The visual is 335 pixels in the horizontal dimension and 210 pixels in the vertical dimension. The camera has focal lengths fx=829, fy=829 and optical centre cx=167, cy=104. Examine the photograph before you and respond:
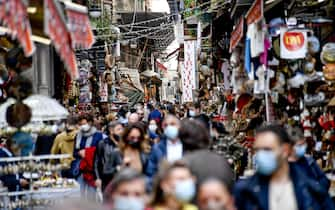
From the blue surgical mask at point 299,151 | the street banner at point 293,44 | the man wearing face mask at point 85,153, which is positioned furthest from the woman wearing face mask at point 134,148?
the street banner at point 293,44

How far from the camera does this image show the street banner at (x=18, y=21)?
8148 mm

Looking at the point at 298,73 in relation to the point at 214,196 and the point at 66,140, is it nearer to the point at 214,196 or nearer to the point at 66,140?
the point at 66,140

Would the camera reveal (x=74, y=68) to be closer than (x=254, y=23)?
Yes

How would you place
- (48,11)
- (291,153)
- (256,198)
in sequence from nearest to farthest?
(256,198), (291,153), (48,11)

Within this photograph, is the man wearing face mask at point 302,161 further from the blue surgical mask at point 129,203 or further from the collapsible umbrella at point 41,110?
the collapsible umbrella at point 41,110

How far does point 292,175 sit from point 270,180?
0.33 m

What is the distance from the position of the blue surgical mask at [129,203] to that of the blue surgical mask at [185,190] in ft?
1.23

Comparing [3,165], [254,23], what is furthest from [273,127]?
[254,23]

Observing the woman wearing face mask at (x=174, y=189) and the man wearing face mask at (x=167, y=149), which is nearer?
the woman wearing face mask at (x=174, y=189)

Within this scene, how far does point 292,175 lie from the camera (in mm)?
7152

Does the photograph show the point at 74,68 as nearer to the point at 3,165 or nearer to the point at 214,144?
the point at 3,165

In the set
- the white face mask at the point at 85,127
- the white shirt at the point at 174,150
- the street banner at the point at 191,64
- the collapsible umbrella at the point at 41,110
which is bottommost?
the white shirt at the point at 174,150

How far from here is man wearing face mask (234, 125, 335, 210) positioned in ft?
22.4

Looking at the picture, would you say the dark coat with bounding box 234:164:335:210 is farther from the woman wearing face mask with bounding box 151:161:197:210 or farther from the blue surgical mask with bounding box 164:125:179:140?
the blue surgical mask with bounding box 164:125:179:140
